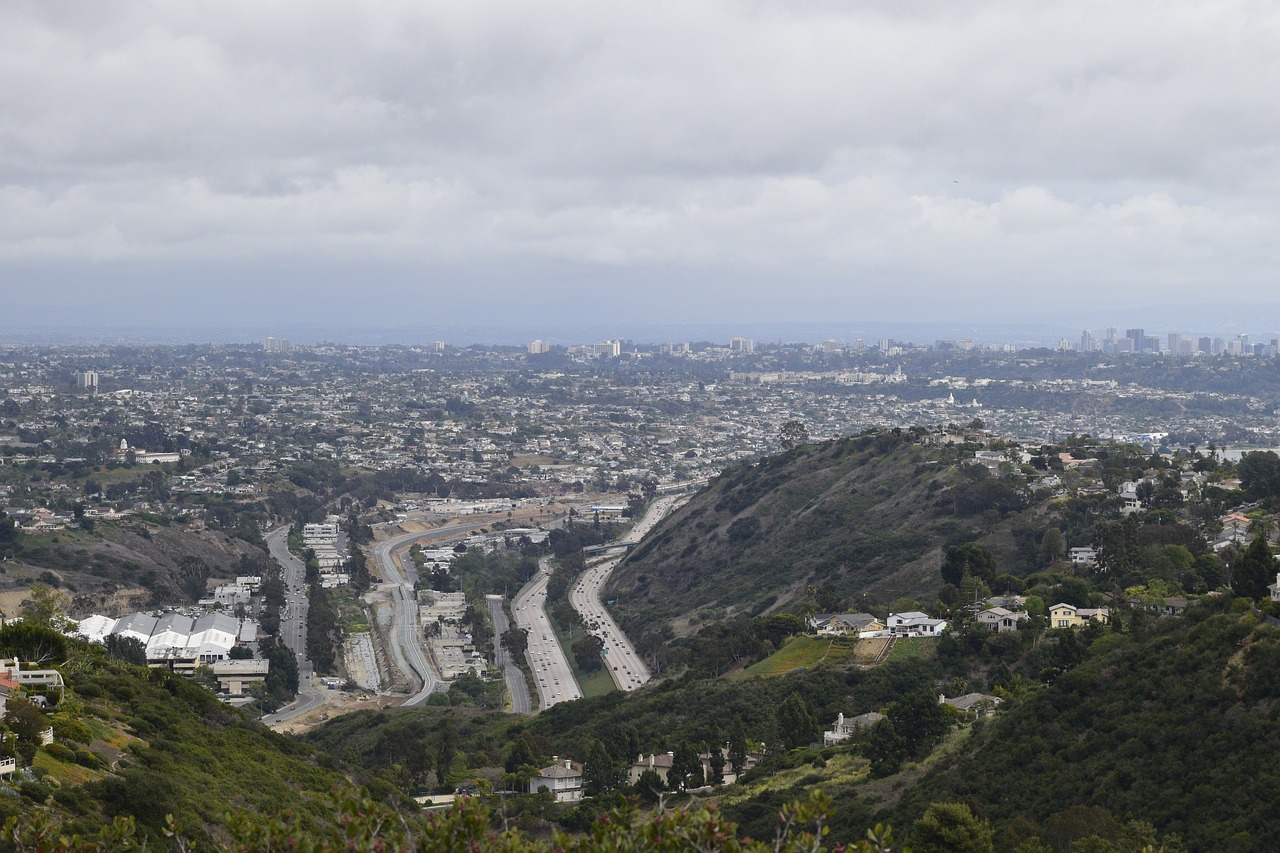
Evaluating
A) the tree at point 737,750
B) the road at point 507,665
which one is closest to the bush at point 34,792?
the tree at point 737,750

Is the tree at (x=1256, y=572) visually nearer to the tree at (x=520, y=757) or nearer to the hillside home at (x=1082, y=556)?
the hillside home at (x=1082, y=556)

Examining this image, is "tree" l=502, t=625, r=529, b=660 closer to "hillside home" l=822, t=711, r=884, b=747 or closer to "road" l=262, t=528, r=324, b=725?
"road" l=262, t=528, r=324, b=725

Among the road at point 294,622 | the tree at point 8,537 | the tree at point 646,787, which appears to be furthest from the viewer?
the tree at point 8,537

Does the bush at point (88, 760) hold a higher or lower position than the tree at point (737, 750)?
higher

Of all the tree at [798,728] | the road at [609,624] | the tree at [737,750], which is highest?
the tree at [798,728]

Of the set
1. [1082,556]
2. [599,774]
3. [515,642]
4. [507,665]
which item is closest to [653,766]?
[599,774]

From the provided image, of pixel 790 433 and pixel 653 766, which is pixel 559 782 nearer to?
pixel 653 766

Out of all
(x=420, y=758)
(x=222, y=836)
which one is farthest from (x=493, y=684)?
(x=222, y=836)
